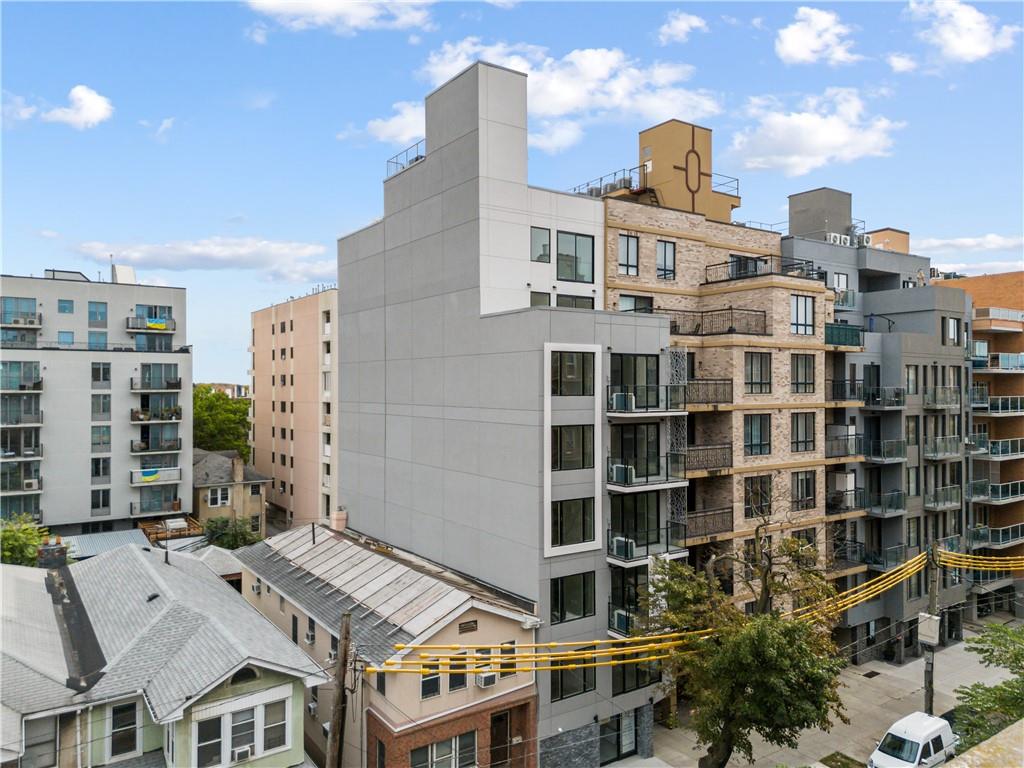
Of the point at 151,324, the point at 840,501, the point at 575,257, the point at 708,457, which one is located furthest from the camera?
the point at 151,324

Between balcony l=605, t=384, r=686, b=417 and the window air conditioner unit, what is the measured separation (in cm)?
1013

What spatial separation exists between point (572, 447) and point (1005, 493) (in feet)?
114

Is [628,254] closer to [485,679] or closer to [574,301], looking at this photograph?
[574,301]

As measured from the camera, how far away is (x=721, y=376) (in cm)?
2995

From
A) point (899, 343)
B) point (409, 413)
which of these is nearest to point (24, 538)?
point (409, 413)

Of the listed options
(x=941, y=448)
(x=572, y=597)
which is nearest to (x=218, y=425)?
(x=572, y=597)

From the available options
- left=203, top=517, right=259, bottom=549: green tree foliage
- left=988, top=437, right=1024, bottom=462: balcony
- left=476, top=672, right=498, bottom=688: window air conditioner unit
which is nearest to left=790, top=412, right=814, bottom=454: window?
left=988, top=437, right=1024, bottom=462: balcony

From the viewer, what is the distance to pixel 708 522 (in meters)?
28.9

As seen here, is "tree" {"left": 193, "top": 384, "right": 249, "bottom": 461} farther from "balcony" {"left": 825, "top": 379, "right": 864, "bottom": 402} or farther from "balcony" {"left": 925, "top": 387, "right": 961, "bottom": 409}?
"balcony" {"left": 925, "top": 387, "right": 961, "bottom": 409}

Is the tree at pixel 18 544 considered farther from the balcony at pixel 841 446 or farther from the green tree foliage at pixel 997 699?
the balcony at pixel 841 446

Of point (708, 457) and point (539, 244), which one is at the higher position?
point (539, 244)

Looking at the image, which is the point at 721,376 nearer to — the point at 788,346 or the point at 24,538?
the point at 788,346

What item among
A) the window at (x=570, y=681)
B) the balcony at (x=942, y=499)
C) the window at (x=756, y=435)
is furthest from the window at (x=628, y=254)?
the balcony at (x=942, y=499)

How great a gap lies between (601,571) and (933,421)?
25672mm
